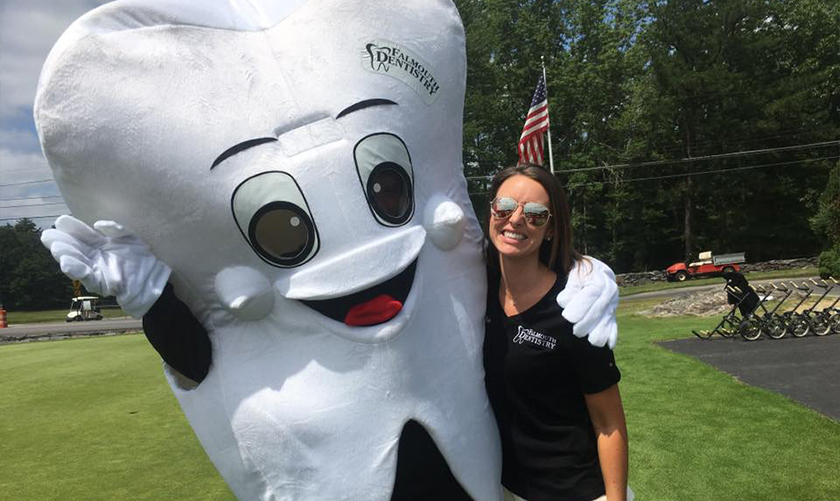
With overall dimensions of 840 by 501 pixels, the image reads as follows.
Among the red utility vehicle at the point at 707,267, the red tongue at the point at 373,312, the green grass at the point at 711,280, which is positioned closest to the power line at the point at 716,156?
the red utility vehicle at the point at 707,267

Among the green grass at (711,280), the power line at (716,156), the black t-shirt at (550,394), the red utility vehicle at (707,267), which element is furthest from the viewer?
the power line at (716,156)

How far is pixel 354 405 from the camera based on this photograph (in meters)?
1.71

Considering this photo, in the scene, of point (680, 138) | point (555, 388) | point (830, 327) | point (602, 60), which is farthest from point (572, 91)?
point (555, 388)

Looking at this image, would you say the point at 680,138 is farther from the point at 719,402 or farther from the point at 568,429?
the point at 568,429

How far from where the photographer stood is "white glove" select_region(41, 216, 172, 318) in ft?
4.84

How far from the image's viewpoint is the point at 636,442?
5.29 meters

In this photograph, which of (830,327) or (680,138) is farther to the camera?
(680,138)

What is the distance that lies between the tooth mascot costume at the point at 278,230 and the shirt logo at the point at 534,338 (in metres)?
0.12

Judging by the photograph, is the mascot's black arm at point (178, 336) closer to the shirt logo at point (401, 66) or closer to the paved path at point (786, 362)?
the shirt logo at point (401, 66)

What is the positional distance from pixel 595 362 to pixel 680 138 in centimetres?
3419

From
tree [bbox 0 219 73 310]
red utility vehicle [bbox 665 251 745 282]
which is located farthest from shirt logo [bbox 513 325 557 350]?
tree [bbox 0 219 73 310]

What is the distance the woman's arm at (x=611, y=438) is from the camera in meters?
1.85

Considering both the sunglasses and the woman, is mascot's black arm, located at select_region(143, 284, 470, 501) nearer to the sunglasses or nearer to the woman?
the woman

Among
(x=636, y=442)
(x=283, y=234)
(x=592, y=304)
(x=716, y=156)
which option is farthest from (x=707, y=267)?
(x=283, y=234)
